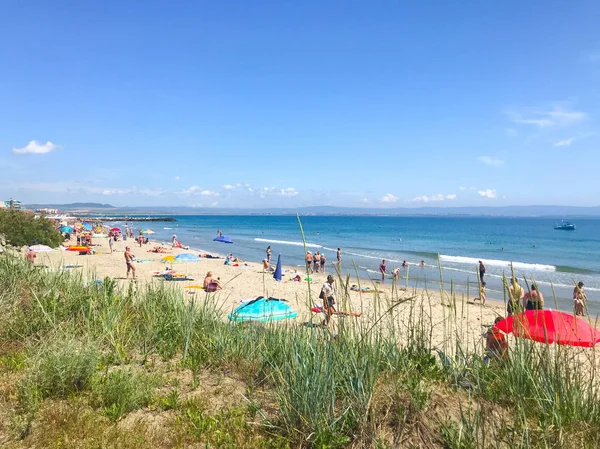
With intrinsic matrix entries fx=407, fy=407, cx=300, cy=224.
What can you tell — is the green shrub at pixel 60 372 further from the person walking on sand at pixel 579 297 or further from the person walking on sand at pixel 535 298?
the person walking on sand at pixel 579 297

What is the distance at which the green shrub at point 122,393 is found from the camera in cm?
328

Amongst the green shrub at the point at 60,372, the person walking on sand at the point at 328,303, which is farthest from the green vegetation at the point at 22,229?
the green shrub at the point at 60,372

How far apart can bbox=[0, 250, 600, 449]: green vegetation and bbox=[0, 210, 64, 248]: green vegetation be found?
17927mm

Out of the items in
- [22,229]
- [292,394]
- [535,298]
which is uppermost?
[22,229]

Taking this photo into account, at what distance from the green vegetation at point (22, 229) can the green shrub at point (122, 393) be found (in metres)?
18.9

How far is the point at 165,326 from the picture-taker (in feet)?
16.0

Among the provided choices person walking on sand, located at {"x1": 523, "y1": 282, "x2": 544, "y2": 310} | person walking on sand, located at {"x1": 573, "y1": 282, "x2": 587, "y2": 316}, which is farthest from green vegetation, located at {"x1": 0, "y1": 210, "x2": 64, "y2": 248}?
person walking on sand, located at {"x1": 573, "y1": 282, "x2": 587, "y2": 316}

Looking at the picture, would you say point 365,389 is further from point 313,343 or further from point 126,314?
point 126,314

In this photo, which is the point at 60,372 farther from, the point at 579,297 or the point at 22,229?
the point at 22,229

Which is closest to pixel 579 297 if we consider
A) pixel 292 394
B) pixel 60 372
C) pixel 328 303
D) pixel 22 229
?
pixel 328 303

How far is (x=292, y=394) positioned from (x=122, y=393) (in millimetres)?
1487

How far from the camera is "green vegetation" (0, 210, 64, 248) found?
63.0ft

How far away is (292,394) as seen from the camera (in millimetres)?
3076

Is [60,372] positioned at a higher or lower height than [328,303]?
lower
